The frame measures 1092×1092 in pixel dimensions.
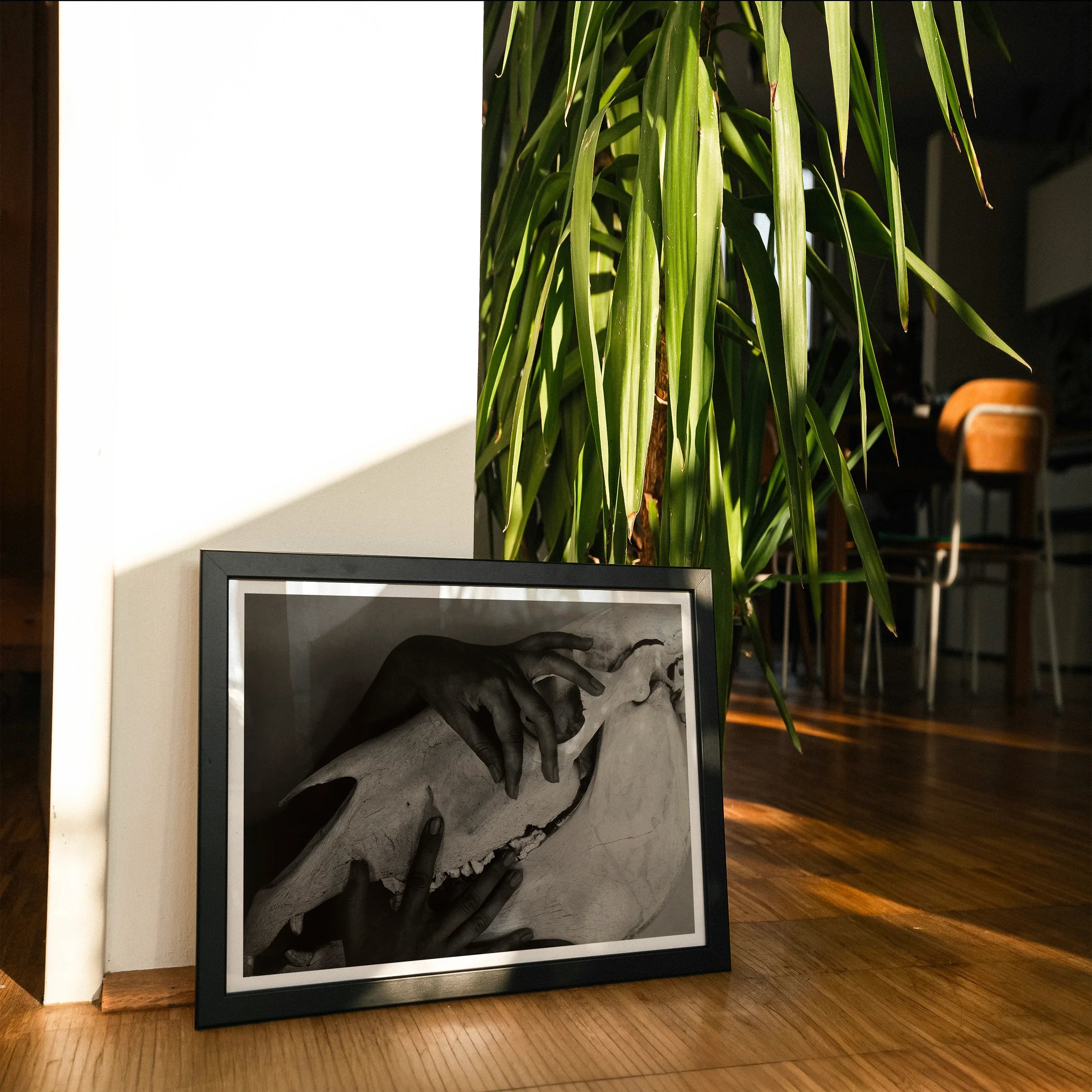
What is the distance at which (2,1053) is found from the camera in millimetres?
781

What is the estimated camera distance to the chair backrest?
3.27 meters

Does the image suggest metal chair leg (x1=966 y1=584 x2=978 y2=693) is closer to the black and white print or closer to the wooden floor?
the wooden floor

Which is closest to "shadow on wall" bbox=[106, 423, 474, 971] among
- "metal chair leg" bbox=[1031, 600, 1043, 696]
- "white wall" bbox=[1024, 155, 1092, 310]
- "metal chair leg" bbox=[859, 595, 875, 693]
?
"metal chair leg" bbox=[859, 595, 875, 693]

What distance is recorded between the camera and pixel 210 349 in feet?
2.98

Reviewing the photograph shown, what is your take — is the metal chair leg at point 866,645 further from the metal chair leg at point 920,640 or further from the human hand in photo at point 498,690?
the human hand in photo at point 498,690

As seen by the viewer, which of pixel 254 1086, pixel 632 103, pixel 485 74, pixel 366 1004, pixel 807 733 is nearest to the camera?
pixel 254 1086

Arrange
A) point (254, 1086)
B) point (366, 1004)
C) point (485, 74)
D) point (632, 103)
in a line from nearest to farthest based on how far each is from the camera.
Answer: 1. point (254, 1086)
2. point (366, 1004)
3. point (632, 103)
4. point (485, 74)

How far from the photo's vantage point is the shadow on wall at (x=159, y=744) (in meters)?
0.89

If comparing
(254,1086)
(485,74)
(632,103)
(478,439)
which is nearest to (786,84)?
(632,103)

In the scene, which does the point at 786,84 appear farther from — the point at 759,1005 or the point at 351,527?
the point at 759,1005

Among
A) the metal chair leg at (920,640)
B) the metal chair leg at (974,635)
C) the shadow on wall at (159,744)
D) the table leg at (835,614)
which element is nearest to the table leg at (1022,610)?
the metal chair leg at (974,635)

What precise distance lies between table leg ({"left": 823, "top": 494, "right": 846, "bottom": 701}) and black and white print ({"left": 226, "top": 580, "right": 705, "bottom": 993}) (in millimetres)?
2412

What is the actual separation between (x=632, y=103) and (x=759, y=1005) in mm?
1025

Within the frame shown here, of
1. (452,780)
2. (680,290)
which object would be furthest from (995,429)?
(452,780)
